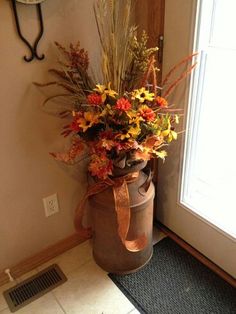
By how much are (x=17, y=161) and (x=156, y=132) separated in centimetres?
62

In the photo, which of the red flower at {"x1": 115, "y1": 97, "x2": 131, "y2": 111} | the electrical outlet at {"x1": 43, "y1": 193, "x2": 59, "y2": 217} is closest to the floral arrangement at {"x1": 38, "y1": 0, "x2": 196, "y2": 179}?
the red flower at {"x1": 115, "y1": 97, "x2": 131, "y2": 111}

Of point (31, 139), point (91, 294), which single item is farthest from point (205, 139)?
point (91, 294)

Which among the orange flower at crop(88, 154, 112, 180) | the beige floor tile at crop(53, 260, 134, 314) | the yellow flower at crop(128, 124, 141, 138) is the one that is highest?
the yellow flower at crop(128, 124, 141, 138)

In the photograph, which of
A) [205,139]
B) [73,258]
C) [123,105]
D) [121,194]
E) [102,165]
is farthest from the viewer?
[73,258]

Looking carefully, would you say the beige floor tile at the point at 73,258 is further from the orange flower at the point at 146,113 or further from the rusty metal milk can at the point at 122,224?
the orange flower at the point at 146,113

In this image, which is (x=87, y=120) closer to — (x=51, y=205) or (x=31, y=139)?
(x=31, y=139)

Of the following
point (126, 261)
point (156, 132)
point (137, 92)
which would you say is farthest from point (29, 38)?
point (126, 261)

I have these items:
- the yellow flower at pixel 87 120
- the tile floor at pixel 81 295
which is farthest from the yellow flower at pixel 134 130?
the tile floor at pixel 81 295

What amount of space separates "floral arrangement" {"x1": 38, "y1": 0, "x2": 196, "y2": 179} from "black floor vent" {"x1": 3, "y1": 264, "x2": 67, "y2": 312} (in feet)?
2.21

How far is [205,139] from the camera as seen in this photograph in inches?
55.3

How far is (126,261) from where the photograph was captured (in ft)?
4.73

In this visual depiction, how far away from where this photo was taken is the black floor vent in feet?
4.54

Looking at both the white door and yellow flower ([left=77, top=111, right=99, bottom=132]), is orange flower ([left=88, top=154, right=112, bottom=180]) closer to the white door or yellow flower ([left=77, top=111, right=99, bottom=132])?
yellow flower ([left=77, top=111, right=99, bottom=132])

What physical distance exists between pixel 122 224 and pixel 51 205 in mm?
424
